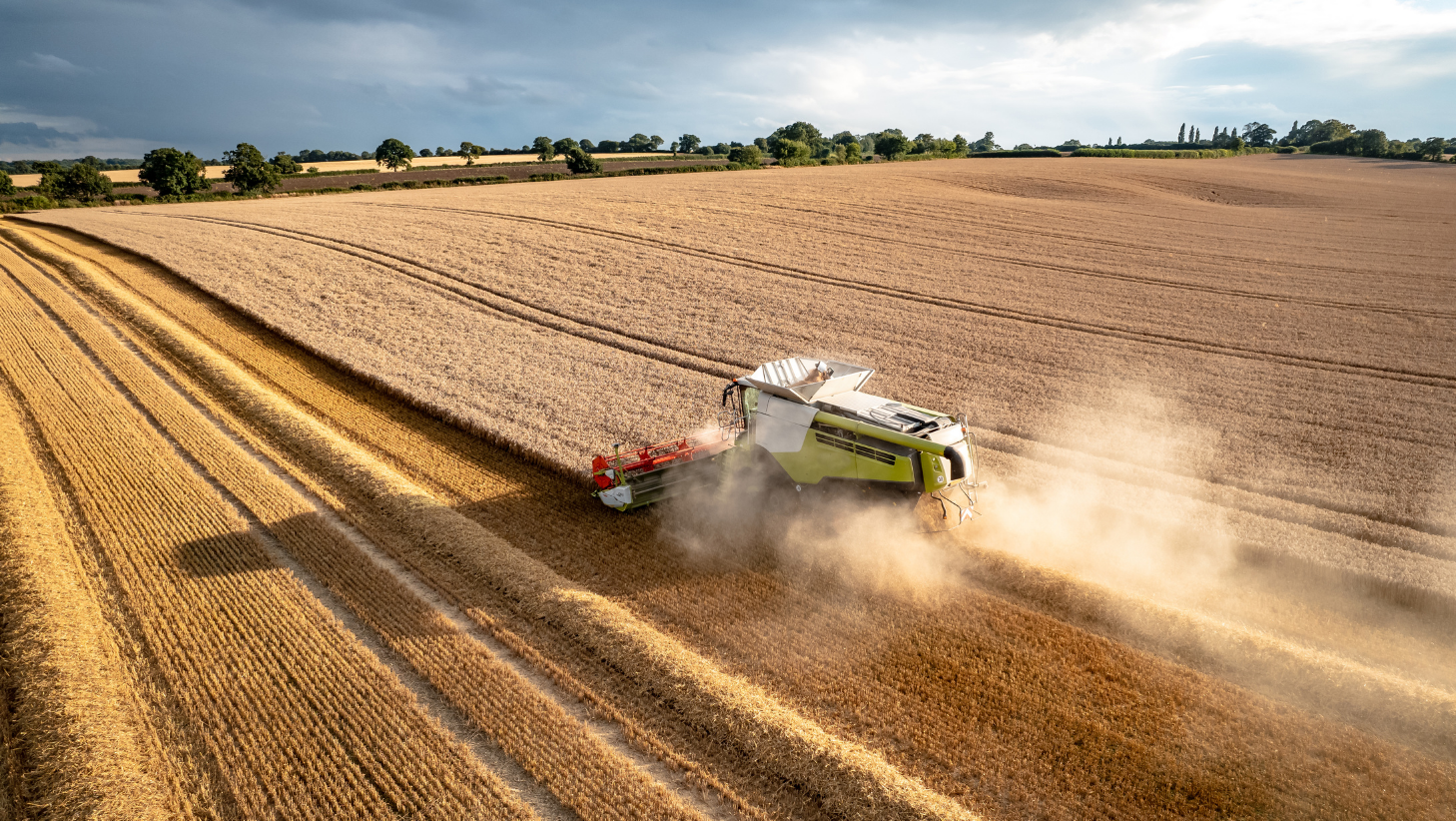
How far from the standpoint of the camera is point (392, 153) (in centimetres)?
9169

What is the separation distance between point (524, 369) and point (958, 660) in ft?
41.9

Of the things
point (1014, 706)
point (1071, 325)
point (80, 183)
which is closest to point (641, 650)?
point (1014, 706)

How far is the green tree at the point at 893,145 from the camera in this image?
319 feet

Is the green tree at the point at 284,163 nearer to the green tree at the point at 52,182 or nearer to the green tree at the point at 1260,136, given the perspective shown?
the green tree at the point at 52,182

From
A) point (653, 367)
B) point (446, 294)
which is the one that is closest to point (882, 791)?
point (653, 367)

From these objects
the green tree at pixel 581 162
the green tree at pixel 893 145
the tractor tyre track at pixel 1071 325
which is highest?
the green tree at pixel 893 145

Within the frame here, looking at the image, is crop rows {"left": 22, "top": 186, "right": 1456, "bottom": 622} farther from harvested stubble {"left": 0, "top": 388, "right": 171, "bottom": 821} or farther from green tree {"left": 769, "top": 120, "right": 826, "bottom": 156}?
Result: green tree {"left": 769, "top": 120, "right": 826, "bottom": 156}

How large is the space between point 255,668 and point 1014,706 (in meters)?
8.25

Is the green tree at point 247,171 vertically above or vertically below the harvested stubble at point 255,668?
above

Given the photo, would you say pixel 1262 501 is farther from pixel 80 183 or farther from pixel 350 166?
pixel 350 166

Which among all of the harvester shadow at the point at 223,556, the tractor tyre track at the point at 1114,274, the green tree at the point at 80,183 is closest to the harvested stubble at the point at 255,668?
the harvester shadow at the point at 223,556

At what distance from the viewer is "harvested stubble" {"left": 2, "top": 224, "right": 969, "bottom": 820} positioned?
616 cm

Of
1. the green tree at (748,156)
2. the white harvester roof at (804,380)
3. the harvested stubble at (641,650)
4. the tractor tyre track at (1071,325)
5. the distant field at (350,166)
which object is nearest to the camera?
the harvested stubble at (641,650)

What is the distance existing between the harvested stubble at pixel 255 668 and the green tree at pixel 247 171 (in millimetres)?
66633
